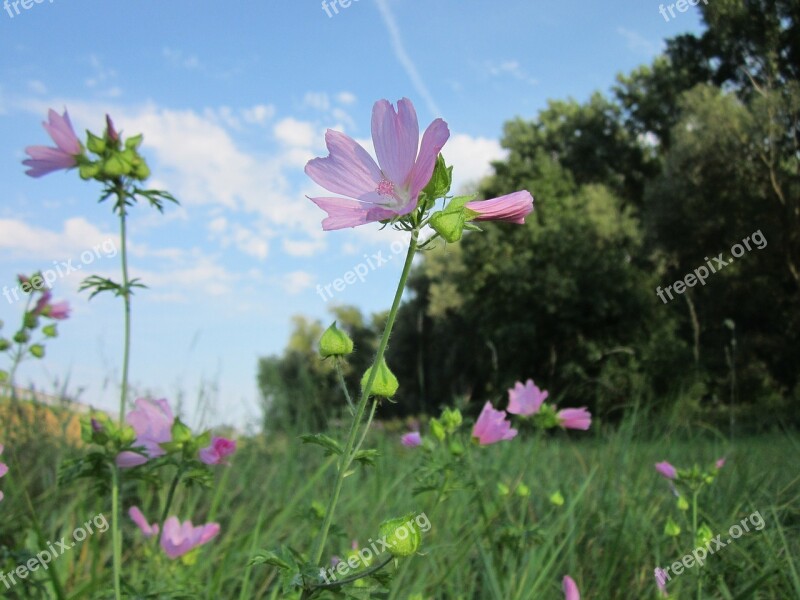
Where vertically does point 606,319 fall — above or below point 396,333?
below

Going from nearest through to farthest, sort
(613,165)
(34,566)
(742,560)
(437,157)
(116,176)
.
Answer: (437,157)
(34,566)
(116,176)
(742,560)
(613,165)

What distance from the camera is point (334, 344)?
87cm

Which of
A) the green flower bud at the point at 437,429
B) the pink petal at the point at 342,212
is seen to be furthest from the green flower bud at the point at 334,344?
the green flower bud at the point at 437,429

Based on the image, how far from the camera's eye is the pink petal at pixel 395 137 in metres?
0.81

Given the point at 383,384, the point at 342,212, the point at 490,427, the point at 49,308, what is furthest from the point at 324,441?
the point at 49,308

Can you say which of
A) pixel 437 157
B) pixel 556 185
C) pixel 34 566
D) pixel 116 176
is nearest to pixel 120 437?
pixel 34 566

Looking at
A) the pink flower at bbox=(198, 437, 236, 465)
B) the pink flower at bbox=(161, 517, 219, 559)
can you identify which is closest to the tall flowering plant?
the pink flower at bbox=(198, 437, 236, 465)

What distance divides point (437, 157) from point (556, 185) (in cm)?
2216

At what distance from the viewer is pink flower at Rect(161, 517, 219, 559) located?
172 cm

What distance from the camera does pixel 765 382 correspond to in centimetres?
1516

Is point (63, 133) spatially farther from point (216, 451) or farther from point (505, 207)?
point (505, 207)

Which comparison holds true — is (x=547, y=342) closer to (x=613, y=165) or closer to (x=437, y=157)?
(x=613, y=165)

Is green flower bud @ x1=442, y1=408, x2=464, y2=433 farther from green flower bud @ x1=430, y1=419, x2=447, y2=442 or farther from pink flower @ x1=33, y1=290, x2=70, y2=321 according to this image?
pink flower @ x1=33, y1=290, x2=70, y2=321

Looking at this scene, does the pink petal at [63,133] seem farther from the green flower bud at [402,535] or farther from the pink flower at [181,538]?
the green flower bud at [402,535]
